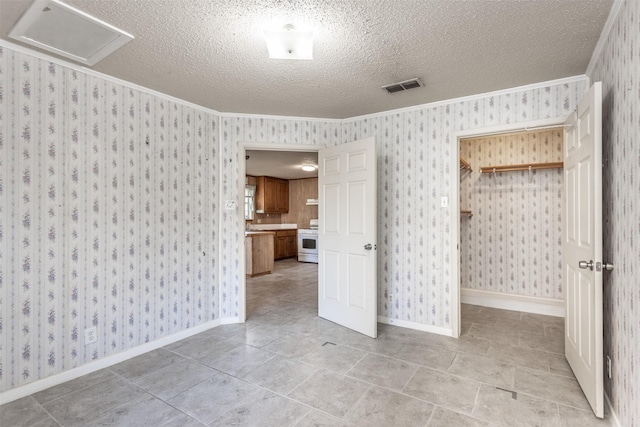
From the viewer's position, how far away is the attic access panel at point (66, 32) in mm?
1870

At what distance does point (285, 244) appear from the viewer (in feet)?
30.2

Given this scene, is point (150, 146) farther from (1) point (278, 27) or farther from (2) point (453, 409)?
(2) point (453, 409)

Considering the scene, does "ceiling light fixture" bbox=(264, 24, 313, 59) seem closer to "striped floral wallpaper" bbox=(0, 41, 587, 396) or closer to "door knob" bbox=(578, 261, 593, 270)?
"striped floral wallpaper" bbox=(0, 41, 587, 396)

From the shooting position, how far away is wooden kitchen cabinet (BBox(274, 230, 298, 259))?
8.93m

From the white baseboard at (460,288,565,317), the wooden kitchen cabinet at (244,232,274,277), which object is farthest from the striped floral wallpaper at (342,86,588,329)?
the wooden kitchen cabinet at (244,232,274,277)

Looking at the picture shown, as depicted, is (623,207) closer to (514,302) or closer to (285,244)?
(514,302)

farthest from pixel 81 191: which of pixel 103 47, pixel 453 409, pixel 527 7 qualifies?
pixel 527 7

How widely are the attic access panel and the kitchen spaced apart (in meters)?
4.81

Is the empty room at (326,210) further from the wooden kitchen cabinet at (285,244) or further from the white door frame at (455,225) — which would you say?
the wooden kitchen cabinet at (285,244)

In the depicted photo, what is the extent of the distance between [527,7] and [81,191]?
131 inches

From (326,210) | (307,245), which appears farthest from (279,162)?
(326,210)

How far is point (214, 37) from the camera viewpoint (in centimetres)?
216

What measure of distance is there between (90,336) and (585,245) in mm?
3718

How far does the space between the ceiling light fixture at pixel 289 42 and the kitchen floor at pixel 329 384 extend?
2.30 m
